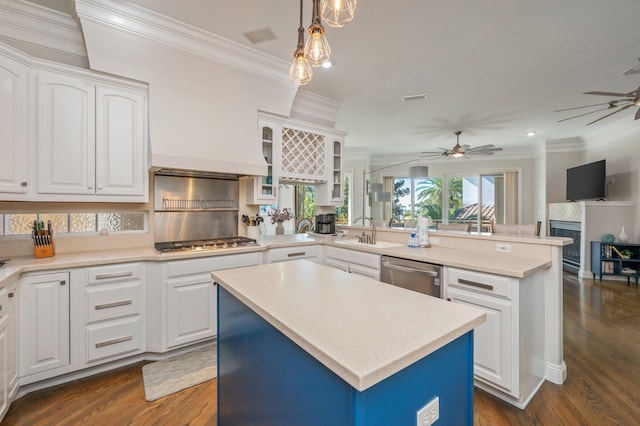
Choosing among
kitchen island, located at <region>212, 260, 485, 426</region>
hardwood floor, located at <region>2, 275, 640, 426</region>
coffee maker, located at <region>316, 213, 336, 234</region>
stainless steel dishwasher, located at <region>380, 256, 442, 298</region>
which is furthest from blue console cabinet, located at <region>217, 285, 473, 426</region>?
coffee maker, located at <region>316, 213, 336, 234</region>

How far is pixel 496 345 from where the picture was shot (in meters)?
1.89

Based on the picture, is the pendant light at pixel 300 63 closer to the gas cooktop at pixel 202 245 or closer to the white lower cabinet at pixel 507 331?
the white lower cabinet at pixel 507 331

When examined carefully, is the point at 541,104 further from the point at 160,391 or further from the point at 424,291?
the point at 160,391

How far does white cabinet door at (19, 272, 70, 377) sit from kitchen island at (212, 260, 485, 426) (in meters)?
1.41

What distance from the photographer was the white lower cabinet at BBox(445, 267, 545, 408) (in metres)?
1.82

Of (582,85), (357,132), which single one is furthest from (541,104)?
(357,132)

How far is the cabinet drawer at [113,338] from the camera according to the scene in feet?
7.11

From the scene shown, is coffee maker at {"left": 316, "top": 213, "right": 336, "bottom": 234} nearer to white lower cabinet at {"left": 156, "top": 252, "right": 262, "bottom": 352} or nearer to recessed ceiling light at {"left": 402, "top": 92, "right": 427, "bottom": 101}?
white lower cabinet at {"left": 156, "top": 252, "right": 262, "bottom": 352}

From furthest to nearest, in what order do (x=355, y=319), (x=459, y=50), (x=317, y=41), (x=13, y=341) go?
(x=459, y=50) < (x=13, y=341) < (x=317, y=41) < (x=355, y=319)

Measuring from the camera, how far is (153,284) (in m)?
2.39

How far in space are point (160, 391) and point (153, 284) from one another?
2.62ft

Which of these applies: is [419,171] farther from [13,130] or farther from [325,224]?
[13,130]

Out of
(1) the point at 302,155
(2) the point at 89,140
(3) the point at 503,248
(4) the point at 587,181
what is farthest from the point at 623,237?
(2) the point at 89,140

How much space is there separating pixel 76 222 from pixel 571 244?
7.44 metres
